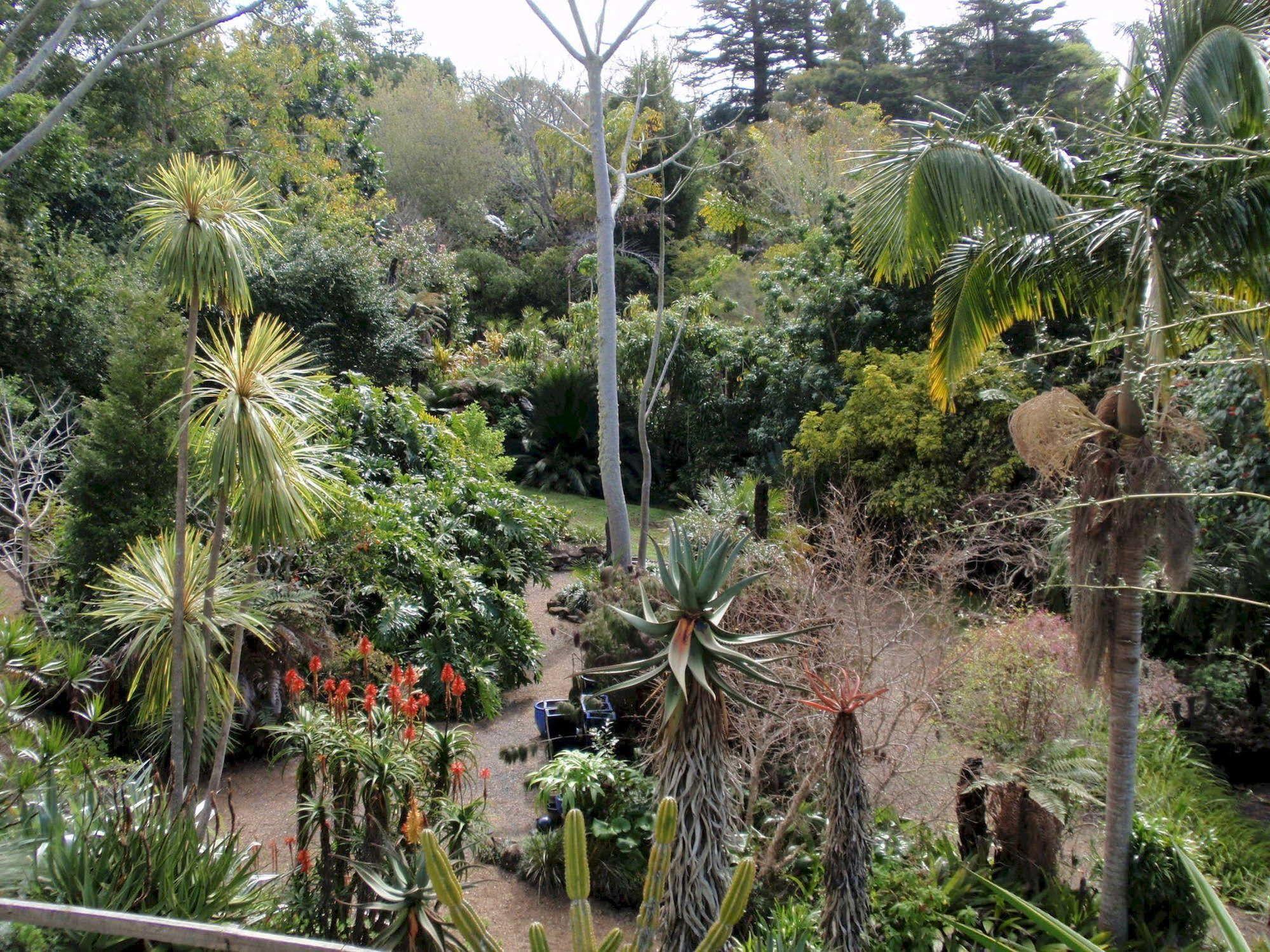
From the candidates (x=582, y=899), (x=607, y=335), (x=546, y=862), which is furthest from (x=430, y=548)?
(x=582, y=899)

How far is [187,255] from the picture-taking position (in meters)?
4.93

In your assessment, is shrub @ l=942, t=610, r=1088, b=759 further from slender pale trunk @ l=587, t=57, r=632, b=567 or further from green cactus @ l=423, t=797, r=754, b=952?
slender pale trunk @ l=587, t=57, r=632, b=567

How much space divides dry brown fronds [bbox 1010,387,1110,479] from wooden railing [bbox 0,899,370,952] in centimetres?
439

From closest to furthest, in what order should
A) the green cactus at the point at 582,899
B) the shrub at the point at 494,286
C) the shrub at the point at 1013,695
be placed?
the green cactus at the point at 582,899 < the shrub at the point at 1013,695 < the shrub at the point at 494,286

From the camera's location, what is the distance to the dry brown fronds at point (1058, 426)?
5055mm

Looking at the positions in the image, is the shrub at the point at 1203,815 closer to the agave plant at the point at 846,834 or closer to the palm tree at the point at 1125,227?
the palm tree at the point at 1125,227

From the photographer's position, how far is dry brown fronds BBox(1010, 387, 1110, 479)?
5.05m

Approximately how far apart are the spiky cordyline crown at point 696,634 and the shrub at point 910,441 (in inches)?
285

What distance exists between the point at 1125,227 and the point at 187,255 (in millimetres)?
5035

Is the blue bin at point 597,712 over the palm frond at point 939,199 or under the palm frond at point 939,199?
under

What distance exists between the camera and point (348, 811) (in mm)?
4566

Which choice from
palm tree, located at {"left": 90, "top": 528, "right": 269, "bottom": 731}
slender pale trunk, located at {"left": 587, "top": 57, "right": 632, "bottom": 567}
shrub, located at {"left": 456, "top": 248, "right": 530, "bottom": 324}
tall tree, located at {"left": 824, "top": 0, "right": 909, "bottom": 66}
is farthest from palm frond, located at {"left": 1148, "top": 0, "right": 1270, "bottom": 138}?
tall tree, located at {"left": 824, "top": 0, "right": 909, "bottom": 66}

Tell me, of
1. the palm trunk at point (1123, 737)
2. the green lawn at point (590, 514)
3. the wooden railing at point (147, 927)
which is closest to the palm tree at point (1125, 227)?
the palm trunk at point (1123, 737)

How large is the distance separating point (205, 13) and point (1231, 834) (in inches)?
807
